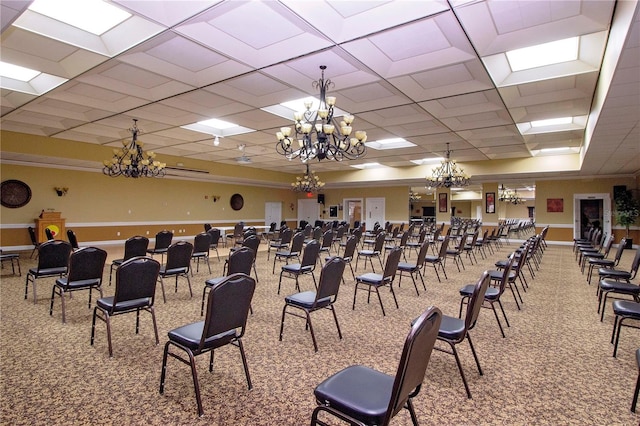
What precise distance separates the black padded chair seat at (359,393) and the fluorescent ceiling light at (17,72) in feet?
22.0

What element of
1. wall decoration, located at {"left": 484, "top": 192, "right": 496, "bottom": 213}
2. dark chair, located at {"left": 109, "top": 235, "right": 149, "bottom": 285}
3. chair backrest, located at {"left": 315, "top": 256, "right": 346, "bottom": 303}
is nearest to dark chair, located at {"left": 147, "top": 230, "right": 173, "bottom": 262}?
dark chair, located at {"left": 109, "top": 235, "right": 149, "bottom": 285}

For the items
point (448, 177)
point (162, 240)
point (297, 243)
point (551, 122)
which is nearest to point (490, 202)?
point (448, 177)

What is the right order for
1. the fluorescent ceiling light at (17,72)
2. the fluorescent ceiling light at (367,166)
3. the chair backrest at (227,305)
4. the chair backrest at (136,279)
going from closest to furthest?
the chair backrest at (227,305), the chair backrest at (136,279), the fluorescent ceiling light at (17,72), the fluorescent ceiling light at (367,166)

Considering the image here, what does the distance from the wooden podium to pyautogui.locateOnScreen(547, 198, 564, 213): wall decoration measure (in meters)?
17.9

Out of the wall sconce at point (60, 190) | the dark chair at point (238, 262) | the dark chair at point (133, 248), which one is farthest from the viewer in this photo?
the wall sconce at point (60, 190)

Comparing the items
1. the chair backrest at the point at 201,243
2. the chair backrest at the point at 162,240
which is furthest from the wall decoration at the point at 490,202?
the chair backrest at the point at 162,240

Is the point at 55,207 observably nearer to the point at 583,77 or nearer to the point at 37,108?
the point at 37,108

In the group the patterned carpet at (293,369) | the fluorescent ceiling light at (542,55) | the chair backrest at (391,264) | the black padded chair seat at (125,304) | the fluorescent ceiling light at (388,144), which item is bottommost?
the patterned carpet at (293,369)

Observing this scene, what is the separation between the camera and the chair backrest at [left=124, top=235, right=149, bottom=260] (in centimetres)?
552

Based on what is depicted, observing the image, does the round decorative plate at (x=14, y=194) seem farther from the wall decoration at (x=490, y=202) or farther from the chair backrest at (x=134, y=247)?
the wall decoration at (x=490, y=202)

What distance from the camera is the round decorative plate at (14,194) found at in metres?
9.87

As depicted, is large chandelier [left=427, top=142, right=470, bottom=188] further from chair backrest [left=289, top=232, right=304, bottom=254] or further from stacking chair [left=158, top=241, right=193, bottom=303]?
stacking chair [left=158, top=241, right=193, bottom=303]

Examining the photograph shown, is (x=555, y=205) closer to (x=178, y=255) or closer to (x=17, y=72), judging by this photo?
(x=178, y=255)

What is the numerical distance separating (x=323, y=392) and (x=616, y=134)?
7550mm
